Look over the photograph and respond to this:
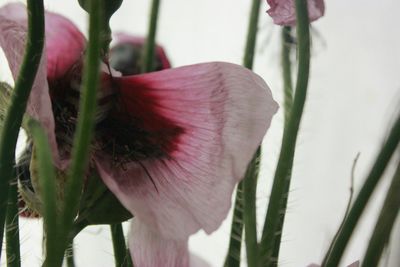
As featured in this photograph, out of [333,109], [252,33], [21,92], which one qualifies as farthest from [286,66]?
[333,109]

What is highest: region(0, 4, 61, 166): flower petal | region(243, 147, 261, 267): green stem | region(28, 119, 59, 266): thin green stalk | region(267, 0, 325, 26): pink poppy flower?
region(267, 0, 325, 26): pink poppy flower

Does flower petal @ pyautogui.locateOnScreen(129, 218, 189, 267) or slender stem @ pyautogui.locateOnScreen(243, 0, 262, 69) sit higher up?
slender stem @ pyautogui.locateOnScreen(243, 0, 262, 69)

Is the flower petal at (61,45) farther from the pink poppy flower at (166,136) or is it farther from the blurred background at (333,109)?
the blurred background at (333,109)

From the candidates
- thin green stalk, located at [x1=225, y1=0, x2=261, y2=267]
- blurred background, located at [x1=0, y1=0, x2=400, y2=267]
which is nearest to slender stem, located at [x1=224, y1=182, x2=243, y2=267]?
thin green stalk, located at [x1=225, y1=0, x2=261, y2=267]

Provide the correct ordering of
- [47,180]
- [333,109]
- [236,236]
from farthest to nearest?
[333,109] < [236,236] < [47,180]

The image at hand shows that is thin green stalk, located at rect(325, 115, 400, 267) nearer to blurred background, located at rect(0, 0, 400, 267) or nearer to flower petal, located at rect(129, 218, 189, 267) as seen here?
flower petal, located at rect(129, 218, 189, 267)

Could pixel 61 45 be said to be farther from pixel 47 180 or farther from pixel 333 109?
pixel 333 109
